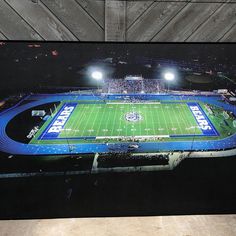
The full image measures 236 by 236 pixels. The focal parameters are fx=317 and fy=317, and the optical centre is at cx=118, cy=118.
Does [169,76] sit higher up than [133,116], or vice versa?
[169,76]

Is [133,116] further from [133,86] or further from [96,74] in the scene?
[96,74]

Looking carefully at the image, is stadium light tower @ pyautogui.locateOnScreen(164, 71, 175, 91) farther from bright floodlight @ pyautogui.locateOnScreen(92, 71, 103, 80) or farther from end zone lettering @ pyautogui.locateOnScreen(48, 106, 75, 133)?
end zone lettering @ pyautogui.locateOnScreen(48, 106, 75, 133)

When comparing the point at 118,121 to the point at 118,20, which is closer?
→ the point at 118,20

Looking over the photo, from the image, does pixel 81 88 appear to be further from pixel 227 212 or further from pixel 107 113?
pixel 227 212

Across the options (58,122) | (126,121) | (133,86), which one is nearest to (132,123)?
(126,121)

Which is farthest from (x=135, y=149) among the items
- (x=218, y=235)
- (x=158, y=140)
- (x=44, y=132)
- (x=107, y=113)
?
(x=218, y=235)

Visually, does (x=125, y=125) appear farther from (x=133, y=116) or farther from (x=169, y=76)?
(x=169, y=76)

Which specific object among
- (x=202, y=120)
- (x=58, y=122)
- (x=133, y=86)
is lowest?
(x=58, y=122)
